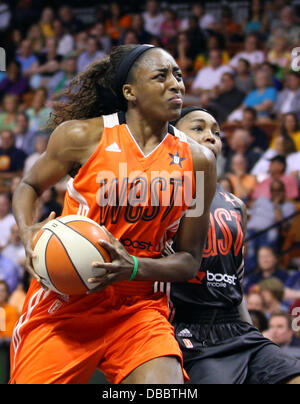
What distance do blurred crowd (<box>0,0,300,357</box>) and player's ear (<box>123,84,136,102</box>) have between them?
1224 mm

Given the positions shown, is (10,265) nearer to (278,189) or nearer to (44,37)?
(278,189)

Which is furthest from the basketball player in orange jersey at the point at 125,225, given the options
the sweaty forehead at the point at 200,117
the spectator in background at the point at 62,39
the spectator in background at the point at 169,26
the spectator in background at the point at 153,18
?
the spectator in background at the point at 62,39

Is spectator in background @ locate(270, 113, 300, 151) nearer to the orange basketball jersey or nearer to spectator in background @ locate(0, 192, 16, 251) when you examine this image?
spectator in background @ locate(0, 192, 16, 251)

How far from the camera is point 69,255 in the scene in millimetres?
2482

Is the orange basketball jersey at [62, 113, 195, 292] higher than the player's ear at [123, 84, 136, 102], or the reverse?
the player's ear at [123, 84, 136, 102]

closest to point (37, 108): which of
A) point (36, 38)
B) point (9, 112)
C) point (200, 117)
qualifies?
point (9, 112)

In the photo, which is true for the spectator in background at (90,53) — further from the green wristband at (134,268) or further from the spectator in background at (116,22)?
the green wristband at (134,268)

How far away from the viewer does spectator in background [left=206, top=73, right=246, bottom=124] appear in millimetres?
8258

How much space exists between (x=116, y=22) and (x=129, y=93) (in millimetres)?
8326

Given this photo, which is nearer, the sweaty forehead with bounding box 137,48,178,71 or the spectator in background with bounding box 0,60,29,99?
the sweaty forehead with bounding box 137,48,178,71

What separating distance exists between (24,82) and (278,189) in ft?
19.2

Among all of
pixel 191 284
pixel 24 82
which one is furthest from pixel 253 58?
pixel 191 284

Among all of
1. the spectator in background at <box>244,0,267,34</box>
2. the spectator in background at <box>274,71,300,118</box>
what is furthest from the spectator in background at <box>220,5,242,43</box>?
the spectator in background at <box>274,71,300,118</box>

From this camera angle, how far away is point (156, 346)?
2625 mm
